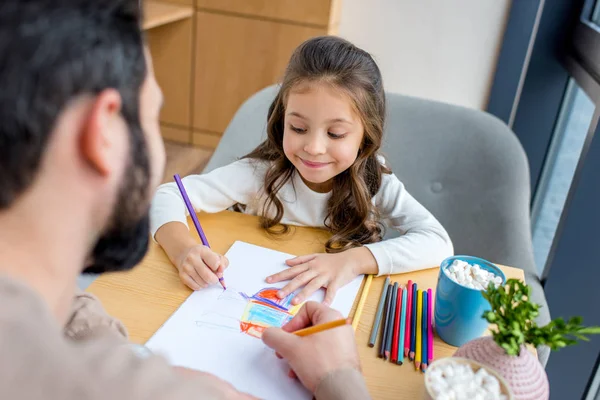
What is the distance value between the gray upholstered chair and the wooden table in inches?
17.0

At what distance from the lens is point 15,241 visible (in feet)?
1.30

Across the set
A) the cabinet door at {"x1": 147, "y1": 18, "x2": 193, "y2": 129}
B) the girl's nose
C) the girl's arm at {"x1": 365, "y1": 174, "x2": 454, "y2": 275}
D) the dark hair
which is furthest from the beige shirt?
the cabinet door at {"x1": 147, "y1": 18, "x2": 193, "y2": 129}

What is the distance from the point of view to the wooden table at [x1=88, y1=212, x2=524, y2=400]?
71 cm

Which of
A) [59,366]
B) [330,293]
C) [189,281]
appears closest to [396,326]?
[330,293]

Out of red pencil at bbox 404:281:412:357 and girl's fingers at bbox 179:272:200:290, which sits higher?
red pencil at bbox 404:281:412:357

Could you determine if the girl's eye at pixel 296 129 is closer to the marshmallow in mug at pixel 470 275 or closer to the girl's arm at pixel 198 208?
the girl's arm at pixel 198 208

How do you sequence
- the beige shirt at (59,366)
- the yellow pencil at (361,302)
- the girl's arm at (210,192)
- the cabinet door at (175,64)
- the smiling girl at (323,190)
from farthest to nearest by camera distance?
the cabinet door at (175,64), the girl's arm at (210,192), the smiling girl at (323,190), the yellow pencil at (361,302), the beige shirt at (59,366)

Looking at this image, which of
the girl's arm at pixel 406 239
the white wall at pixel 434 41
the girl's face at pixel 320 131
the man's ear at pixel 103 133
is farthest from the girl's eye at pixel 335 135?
the white wall at pixel 434 41

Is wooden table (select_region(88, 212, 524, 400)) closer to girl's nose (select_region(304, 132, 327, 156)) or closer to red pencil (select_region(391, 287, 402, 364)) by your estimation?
red pencil (select_region(391, 287, 402, 364))

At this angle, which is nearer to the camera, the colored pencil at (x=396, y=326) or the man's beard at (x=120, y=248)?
the man's beard at (x=120, y=248)

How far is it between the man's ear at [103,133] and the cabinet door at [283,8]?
219cm

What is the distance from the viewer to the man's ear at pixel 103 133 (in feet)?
1.33

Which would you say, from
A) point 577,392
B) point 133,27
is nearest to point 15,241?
point 133,27

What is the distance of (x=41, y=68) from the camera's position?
0.38 m
